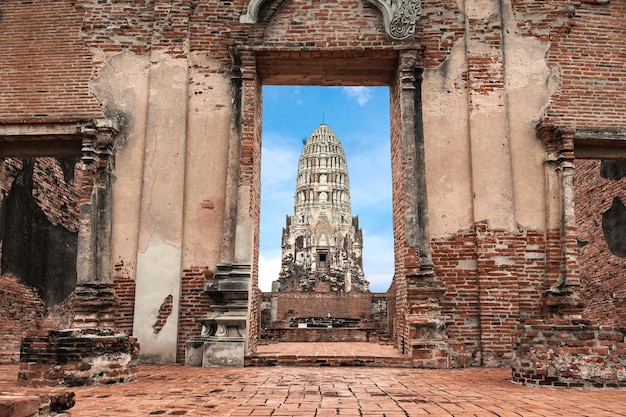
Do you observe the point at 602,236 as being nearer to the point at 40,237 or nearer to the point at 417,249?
the point at 417,249

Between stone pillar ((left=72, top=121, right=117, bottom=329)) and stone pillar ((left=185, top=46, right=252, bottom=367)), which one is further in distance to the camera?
stone pillar ((left=72, top=121, right=117, bottom=329))

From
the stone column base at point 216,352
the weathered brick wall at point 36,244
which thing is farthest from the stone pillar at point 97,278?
the weathered brick wall at point 36,244

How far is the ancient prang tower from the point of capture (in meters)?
53.6

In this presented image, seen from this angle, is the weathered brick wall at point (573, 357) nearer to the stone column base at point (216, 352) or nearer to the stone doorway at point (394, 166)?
the stone doorway at point (394, 166)

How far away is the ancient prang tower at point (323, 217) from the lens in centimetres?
5359

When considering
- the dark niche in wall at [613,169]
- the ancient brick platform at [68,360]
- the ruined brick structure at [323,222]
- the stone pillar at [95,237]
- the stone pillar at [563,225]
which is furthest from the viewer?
the ruined brick structure at [323,222]

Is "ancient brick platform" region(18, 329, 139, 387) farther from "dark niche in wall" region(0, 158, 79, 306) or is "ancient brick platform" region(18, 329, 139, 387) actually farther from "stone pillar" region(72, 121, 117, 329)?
"dark niche in wall" region(0, 158, 79, 306)

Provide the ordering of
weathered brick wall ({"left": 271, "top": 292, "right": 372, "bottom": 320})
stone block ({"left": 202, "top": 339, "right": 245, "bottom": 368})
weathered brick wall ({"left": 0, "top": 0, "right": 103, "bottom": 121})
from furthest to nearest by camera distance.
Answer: weathered brick wall ({"left": 271, "top": 292, "right": 372, "bottom": 320}), weathered brick wall ({"left": 0, "top": 0, "right": 103, "bottom": 121}), stone block ({"left": 202, "top": 339, "right": 245, "bottom": 368})

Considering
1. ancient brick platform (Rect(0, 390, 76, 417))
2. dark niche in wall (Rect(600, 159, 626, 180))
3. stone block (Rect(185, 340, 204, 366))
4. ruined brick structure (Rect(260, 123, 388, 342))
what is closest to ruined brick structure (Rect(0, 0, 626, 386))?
stone block (Rect(185, 340, 204, 366))

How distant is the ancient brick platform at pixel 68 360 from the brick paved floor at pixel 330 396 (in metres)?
0.24

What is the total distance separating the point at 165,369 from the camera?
25.8ft

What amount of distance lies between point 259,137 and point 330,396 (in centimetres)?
589

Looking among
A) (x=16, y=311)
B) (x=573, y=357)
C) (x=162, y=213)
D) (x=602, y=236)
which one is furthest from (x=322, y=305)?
(x=573, y=357)

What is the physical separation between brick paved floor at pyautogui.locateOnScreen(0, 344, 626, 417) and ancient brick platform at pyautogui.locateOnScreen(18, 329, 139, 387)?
242 mm
